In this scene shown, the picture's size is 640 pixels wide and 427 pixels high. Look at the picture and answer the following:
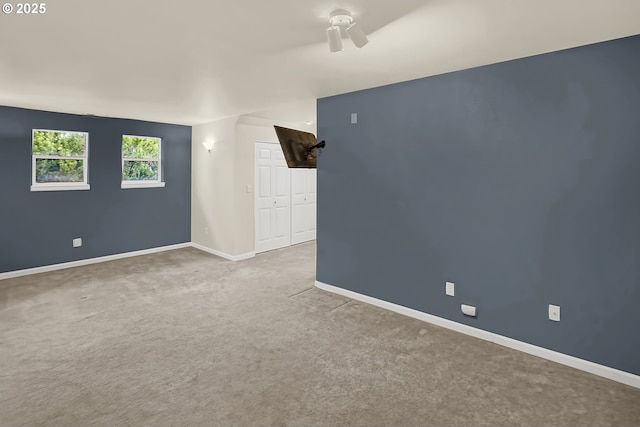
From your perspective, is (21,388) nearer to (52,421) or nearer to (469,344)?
(52,421)

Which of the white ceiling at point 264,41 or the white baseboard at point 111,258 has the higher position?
the white ceiling at point 264,41

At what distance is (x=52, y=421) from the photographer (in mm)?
2098

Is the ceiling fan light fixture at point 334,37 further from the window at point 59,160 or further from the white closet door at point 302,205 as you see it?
the window at point 59,160

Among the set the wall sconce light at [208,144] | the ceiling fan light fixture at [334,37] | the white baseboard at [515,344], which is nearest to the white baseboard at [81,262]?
the wall sconce light at [208,144]

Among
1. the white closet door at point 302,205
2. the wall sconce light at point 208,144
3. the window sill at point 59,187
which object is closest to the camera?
the window sill at point 59,187

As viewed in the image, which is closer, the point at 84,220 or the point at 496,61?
the point at 496,61

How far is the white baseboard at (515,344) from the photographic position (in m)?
2.55

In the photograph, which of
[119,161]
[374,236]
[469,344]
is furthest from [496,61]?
[119,161]

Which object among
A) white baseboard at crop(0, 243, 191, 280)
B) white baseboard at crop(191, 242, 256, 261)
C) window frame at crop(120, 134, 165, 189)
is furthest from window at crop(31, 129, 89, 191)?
white baseboard at crop(191, 242, 256, 261)

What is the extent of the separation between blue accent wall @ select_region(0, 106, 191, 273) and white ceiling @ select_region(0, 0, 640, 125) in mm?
1314

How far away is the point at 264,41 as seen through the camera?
2.50 meters

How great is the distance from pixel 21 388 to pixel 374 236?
10.6 ft

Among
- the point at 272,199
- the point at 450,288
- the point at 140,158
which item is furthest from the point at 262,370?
the point at 140,158

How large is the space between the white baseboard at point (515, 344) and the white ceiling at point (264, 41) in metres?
2.37
